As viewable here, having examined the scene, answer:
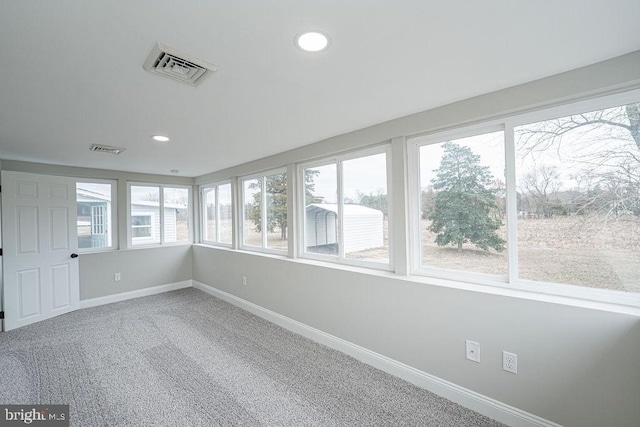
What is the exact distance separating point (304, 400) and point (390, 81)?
2.38 m

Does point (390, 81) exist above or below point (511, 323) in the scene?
above

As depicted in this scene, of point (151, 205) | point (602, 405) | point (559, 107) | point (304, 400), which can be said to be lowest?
point (304, 400)

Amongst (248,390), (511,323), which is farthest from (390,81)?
(248,390)

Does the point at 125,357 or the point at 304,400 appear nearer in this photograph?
the point at 304,400

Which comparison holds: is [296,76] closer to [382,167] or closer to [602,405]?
[382,167]

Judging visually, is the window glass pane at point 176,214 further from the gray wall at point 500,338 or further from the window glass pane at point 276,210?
the gray wall at point 500,338

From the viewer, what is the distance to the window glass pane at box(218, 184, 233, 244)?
5.05m

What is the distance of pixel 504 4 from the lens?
1.16 m

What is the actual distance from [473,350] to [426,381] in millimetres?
494

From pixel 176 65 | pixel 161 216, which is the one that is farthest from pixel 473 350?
pixel 161 216

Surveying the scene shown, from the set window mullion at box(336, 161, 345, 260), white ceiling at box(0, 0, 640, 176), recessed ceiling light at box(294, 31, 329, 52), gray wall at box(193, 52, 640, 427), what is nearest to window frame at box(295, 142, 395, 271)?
window mullion at box(336, 161, 345, 260)

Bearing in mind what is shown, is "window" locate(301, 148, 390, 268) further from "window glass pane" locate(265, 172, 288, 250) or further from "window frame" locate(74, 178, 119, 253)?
"window frame" locate(74, 178, 119, 253)

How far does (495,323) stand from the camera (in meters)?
1.94

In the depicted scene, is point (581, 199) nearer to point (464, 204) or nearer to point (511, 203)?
point (511, 203)
